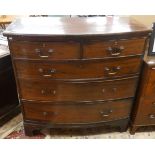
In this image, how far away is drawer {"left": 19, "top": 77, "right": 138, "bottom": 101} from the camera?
4.51 feet

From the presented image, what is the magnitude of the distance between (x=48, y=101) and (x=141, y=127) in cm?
92

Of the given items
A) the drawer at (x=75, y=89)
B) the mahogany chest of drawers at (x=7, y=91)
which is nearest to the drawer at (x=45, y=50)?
the drawer at (x=75, y=89)

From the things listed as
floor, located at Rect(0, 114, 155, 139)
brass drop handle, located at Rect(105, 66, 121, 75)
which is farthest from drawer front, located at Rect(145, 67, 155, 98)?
floor, located at Rect(0, 114, 155, 139)

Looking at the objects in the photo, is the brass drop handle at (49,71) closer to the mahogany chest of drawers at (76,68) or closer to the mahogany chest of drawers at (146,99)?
the mahogany chest of drawers at (76,68)

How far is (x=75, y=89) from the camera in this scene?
1.40 m

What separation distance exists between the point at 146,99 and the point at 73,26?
79 cm

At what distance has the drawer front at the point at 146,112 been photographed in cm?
154

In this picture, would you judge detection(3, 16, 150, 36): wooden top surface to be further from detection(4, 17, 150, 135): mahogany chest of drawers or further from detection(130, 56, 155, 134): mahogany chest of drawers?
detection(130, 56, 155, 134): mahogany chest of drawers

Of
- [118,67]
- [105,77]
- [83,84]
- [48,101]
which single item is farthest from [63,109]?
[118,67]

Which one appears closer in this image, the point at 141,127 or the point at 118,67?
the point at 118,67

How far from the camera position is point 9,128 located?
5.79ft

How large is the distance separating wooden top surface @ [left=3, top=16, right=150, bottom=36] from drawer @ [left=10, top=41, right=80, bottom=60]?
0.07 m

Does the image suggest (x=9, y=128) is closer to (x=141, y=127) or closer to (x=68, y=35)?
(x=68, y=35)
